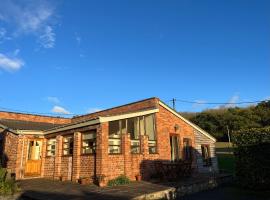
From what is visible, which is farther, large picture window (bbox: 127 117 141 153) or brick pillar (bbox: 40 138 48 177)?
brick pillar (bbox: 40 138 48 177)

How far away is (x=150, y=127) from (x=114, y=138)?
319cm

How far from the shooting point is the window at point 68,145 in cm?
1525

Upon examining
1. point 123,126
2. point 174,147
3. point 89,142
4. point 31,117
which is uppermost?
point 31,117

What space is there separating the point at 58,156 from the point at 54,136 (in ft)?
5.44

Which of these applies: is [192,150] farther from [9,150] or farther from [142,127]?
[9,150]

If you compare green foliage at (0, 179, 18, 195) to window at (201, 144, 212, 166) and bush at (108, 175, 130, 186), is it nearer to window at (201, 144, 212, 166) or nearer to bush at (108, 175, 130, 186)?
bush at (108, 175, 130, 186)

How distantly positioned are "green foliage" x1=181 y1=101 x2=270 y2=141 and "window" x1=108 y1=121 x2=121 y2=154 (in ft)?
103

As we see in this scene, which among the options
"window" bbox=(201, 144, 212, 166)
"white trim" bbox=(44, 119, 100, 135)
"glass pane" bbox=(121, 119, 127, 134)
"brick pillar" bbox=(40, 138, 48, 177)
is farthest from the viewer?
"window" bbox=(201, 144, 212, 166)

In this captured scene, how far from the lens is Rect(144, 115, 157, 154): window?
52.4 ft

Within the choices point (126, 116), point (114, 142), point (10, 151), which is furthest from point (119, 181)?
point (10, 151)

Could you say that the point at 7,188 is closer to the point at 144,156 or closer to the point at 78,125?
the point at 78,125

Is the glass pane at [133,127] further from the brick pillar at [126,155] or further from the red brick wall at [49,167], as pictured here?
the red brick wall at [49,167]

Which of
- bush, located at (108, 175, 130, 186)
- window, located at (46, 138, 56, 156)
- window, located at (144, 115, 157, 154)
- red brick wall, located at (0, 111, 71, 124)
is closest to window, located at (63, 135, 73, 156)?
window, located at (46, 138, 56, 156)

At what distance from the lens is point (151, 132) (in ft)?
53.3
